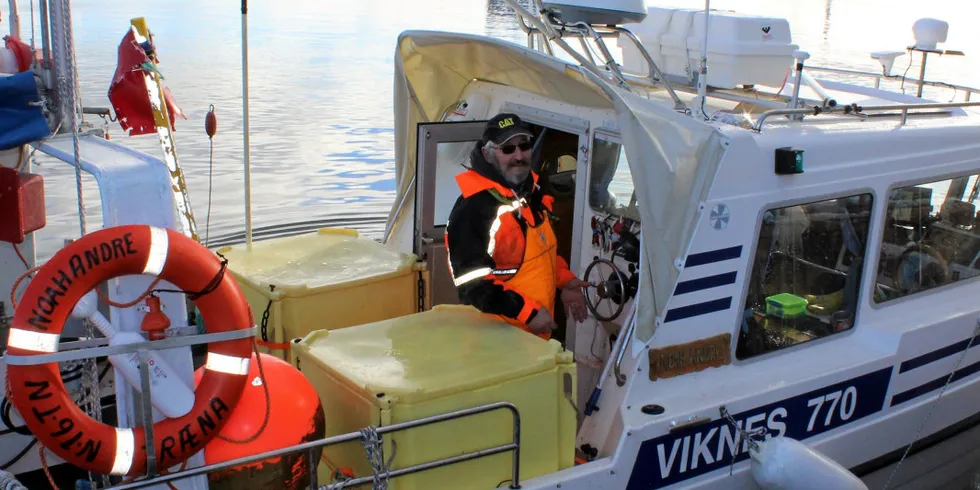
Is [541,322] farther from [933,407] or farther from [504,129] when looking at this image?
[933,407]

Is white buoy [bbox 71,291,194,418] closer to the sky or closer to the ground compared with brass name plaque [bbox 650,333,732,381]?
closer to the sky

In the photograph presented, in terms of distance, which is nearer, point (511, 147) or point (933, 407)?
point (511, 147)

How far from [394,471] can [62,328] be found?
3.78 feet

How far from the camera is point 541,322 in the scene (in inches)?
152

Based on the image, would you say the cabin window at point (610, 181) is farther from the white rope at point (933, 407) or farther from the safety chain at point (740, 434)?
the white rope at point (933, 407)

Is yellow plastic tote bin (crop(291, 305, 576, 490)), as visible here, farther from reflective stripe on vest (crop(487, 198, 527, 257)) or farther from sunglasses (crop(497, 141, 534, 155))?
sunglasses (crop(497, 141, 534, 155))

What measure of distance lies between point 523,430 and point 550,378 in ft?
0.74

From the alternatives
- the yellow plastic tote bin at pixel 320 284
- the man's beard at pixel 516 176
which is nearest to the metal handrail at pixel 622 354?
the man's beard at pixel 516 176

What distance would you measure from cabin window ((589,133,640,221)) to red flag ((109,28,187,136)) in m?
2.39

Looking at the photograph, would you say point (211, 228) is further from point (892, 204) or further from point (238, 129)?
point (892, 204)

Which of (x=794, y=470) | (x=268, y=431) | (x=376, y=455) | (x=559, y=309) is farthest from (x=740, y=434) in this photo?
(x=268, y=431)

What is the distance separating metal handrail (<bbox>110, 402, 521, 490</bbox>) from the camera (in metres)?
2.74

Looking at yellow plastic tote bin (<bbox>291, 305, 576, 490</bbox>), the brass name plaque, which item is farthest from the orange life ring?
the brass name plaque

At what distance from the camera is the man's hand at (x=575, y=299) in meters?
3.97
